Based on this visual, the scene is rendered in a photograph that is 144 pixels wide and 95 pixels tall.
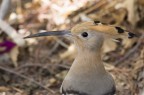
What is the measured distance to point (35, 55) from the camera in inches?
147

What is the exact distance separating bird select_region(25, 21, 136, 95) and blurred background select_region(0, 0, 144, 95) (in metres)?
0.60

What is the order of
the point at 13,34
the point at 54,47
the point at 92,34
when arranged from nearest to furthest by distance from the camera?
the point at 92,34
the point at 13,34
the point at 54,47

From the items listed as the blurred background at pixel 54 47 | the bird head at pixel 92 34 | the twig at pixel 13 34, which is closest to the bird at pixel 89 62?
the bird head at pixel 92 34

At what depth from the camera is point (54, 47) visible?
380 centimetres

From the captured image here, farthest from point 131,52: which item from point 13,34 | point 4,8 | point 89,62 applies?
point 89,62

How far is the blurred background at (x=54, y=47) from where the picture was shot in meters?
3.38

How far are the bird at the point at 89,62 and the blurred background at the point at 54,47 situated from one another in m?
0.60

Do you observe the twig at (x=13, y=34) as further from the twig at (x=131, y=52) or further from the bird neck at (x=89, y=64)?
the bird neck at (x=89, y=64)

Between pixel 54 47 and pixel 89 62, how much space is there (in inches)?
48.5

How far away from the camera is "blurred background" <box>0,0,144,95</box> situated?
3378 mm

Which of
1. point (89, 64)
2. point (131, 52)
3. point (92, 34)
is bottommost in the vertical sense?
point (131, 52)

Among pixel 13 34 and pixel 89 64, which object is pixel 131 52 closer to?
pixel 13 34

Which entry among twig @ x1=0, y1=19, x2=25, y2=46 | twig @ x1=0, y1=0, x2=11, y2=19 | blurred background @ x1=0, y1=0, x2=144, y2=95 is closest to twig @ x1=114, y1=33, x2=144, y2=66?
blurred background @ x1=0, y1=0, x2=144, y2=95

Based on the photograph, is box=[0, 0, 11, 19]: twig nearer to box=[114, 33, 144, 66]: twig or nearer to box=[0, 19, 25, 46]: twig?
box=[0, 19, 25, 46]: twig
